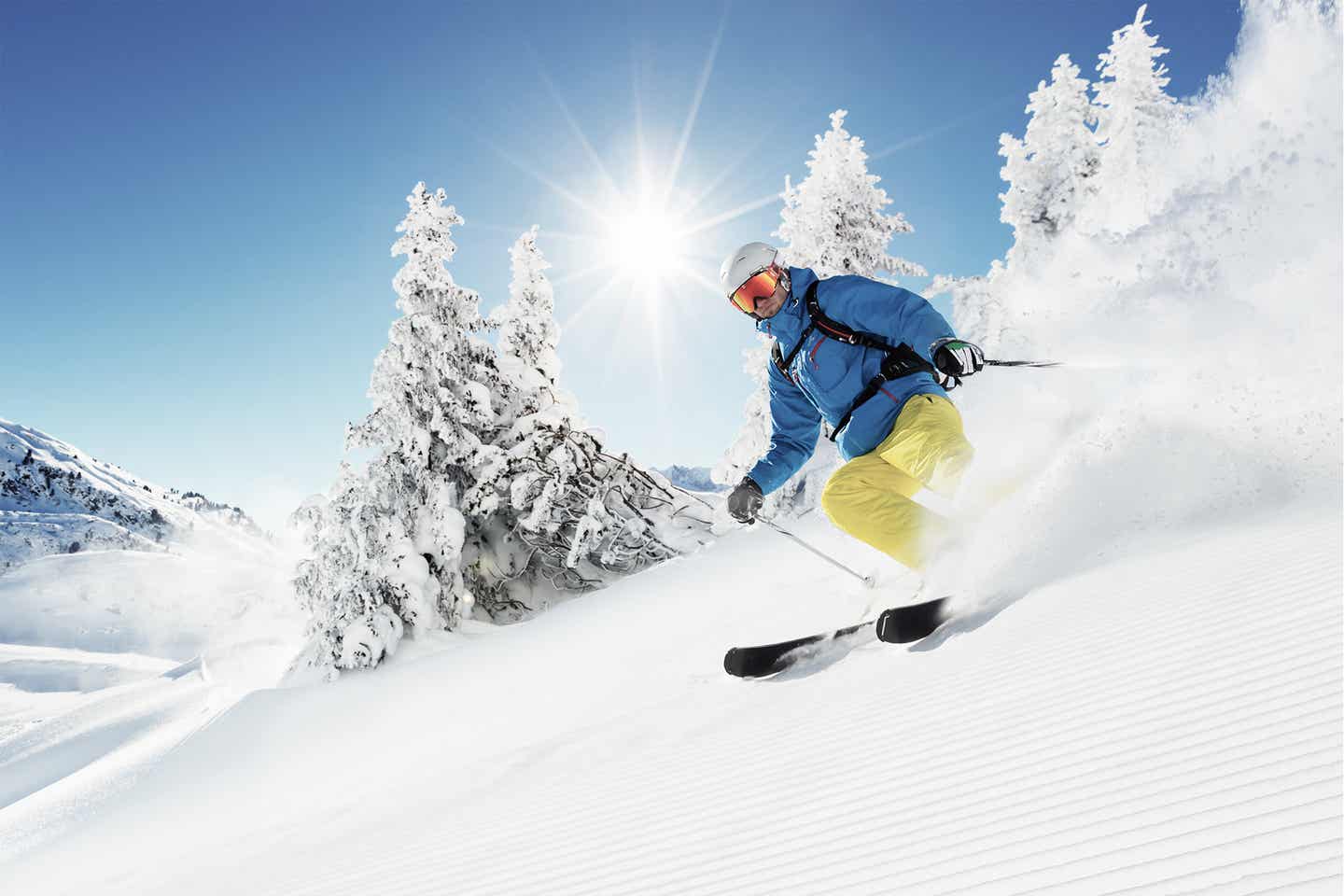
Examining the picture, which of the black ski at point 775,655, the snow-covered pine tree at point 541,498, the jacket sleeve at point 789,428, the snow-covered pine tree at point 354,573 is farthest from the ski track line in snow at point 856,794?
the snow-covered pine tree at point 541,498

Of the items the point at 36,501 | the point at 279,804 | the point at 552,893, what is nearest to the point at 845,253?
the point at 279,804

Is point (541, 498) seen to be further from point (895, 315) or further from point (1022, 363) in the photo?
point (1022, 363)

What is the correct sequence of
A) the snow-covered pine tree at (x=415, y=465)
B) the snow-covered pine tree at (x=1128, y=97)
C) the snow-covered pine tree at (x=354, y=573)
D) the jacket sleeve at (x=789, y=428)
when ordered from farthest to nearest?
the snow-covered pine tree at (x=1128, y=97), the snow-covered pine tree at (x=415, y=465), the snow-covered pine tree at (x=354, y=573), the jacket sleeve at (x=789, y=428)

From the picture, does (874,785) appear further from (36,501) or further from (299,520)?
(36,501)

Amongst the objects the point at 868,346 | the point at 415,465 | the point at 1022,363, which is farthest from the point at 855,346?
the point at 415,465

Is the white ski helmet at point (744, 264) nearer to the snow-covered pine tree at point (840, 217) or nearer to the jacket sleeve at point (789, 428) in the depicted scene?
the jacket sleeve at point (789, 428)

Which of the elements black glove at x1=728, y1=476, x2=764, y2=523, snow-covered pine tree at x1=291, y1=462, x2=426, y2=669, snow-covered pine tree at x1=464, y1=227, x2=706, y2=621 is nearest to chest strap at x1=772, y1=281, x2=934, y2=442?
black glove at x1=728, y1=476, x2=764, y2=523

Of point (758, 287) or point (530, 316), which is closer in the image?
point (758, 287)

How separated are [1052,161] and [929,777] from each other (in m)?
22.8

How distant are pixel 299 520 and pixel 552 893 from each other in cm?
1250

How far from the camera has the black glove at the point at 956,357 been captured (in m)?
4.36

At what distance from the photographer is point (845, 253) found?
57.5 feet

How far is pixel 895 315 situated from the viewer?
4.77 m

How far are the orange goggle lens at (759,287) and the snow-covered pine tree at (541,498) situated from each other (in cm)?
1009
